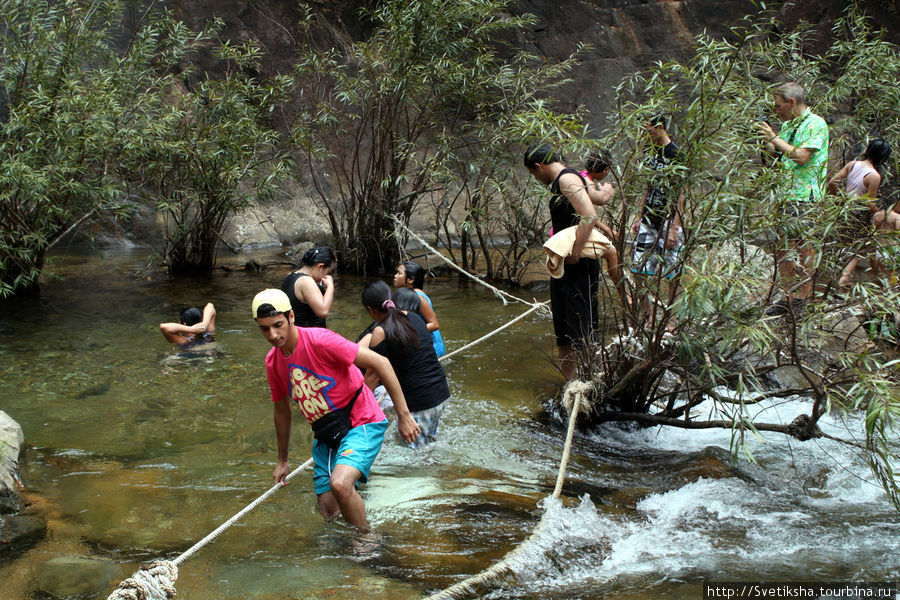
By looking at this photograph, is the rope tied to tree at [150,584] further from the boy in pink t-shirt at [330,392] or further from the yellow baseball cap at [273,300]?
the yellow baseball cap at [273,300]

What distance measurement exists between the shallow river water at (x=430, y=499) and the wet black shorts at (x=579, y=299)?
0.72 meters

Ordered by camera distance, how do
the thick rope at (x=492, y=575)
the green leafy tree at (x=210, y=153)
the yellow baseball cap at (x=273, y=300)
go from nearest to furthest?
the thick rope at (x=492, y=575), the yellow baseball cap at (x=273, y=300), the green leafy tree at (x=210, y=153)

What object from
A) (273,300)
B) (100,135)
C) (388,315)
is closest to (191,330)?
(100,135)

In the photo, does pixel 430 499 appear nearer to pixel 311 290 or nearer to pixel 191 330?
pixel 311 290

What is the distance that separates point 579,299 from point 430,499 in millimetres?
1819

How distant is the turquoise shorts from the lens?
12.9 ft

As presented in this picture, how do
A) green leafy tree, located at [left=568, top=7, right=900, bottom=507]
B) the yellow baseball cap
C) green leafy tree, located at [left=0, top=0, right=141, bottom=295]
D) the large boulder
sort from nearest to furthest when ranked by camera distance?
the yellow baseball cap, green leafy tree, located at [left=568, top=7, right=900, bottom=507], the large boulder, green leafy tree, located at [left=0, top=0, right=141, bottom=295]

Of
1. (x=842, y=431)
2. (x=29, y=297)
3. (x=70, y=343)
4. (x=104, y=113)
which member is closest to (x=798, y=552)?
(x=842, y=431)

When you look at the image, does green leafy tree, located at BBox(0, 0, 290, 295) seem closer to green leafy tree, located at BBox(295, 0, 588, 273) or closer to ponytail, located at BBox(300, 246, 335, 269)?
green leafy tree, located at BBox(295, 0, 588, 273)

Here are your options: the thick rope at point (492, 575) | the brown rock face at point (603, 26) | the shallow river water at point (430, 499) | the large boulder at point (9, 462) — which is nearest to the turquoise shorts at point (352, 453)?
the shallow river water at point (430, 499)

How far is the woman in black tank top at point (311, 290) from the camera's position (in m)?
6.06

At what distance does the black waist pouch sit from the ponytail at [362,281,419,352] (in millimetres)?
716

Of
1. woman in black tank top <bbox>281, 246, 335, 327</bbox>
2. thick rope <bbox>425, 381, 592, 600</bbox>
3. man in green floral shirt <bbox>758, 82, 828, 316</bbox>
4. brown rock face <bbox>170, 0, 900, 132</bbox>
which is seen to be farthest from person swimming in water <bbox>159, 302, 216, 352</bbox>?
brown rock face <bbox>170, 0, 900, 132</bbox>

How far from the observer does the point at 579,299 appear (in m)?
5.54
